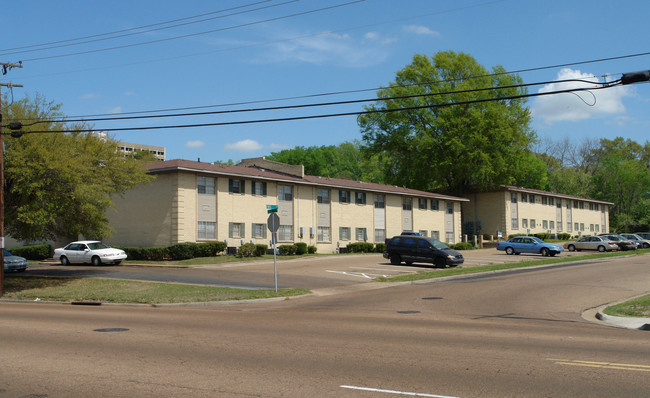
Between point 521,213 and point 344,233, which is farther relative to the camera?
point 521,213

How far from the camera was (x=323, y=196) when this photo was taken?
47938 millimetres

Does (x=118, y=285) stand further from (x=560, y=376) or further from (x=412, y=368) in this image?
(x=560, y=376)

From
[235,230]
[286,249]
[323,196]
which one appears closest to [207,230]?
[235,230]

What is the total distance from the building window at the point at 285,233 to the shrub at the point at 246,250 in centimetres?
567

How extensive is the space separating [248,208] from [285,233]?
4050 millimetres

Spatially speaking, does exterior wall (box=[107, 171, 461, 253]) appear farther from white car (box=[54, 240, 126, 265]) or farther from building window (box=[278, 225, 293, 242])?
white car (box=[54, 240, 126, 265])

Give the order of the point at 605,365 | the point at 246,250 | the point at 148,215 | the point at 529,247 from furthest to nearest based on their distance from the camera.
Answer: the point at 529,247
the point at 148,215
the point at 246,250
the point at 605,365

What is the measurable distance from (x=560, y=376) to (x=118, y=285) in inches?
807

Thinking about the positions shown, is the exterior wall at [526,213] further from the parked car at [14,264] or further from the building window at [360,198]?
the parked car at [14,264]

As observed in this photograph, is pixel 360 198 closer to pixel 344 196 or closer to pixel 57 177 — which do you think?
pixel 344 196

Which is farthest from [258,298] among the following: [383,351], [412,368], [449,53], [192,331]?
[449,53]

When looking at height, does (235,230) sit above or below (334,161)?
below

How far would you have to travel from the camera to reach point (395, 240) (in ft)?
113

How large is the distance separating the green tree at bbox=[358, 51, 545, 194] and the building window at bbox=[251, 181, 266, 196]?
974 inches
